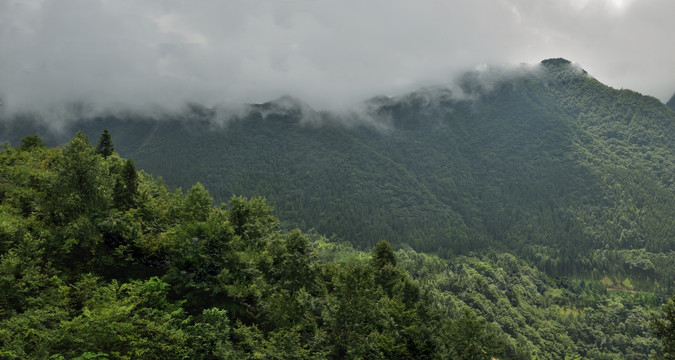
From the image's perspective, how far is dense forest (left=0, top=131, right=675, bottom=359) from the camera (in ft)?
99.1

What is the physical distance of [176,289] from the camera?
139 ft

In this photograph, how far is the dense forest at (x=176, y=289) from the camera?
30.2m

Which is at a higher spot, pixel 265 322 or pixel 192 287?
pixel 192 287

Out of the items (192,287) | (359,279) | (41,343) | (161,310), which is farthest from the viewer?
(359,279)

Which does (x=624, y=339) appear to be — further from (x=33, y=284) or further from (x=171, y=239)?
(x=33, y=284)

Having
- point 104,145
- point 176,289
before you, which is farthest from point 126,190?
point 104,145

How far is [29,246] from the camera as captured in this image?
36.5 m

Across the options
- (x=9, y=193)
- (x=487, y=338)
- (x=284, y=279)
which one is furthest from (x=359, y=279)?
(x=9, y=193)

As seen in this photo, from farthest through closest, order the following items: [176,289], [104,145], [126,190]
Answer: [104,145], [126,190], [176,289]


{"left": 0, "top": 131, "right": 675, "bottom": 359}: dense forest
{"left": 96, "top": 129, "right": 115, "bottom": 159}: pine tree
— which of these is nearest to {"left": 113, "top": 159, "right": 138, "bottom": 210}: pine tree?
{"left": 0, "top": 131, "right": 675, "bottom": 359}: dense forest

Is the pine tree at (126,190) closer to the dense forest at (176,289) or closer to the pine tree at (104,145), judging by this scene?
the dense forest at (176,289)

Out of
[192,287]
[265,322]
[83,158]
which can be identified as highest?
[83,158]

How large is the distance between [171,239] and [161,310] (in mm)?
11579

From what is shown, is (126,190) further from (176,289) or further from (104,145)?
(104,145)
